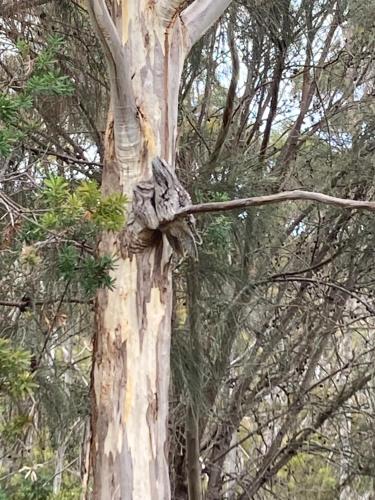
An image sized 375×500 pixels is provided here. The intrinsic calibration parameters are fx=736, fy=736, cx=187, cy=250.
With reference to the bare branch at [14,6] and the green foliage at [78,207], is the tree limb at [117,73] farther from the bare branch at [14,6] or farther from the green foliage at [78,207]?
the bare branch at [14,6]

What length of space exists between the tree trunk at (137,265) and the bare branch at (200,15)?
0.42ft

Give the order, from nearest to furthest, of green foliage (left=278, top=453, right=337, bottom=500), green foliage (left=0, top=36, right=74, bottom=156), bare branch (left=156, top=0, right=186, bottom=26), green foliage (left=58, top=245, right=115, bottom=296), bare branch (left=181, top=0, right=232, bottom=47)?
green foliage (left=0, top=36, right=74, bottom=156), green foliage (left=58, top=245, right=115, bottom=296), bare branch (left=156, top=0, right=186, bottom=26), bare branch (left=181, top=0, right=232, bottom=47), green foliage (left=278, top=453, right=337, bottom=500)

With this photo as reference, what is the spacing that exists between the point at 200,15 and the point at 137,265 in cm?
89

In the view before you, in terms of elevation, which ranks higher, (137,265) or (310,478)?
(137,265)

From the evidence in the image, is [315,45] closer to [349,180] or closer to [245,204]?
[349,180]

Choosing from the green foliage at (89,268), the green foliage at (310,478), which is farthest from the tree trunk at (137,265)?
the green foliage at (310,478)

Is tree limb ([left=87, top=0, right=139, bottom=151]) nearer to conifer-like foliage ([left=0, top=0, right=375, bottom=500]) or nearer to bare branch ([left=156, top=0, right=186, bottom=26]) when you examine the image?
bare branch ([left=156, top=0, right=186, bottom=26])

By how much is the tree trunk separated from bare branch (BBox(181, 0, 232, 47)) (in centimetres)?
13

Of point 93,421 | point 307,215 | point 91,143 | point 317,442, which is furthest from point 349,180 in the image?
point 93,421

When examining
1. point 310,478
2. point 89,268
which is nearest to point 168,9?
point 89,268

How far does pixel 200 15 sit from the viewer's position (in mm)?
2398

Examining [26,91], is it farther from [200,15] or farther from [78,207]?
[200,15]

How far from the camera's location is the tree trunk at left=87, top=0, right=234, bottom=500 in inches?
77.5

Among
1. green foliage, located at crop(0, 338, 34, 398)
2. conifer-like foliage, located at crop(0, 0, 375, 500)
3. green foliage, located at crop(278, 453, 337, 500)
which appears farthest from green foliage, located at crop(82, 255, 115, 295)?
green foliage, located at crop(278, 453, 337, 500)
